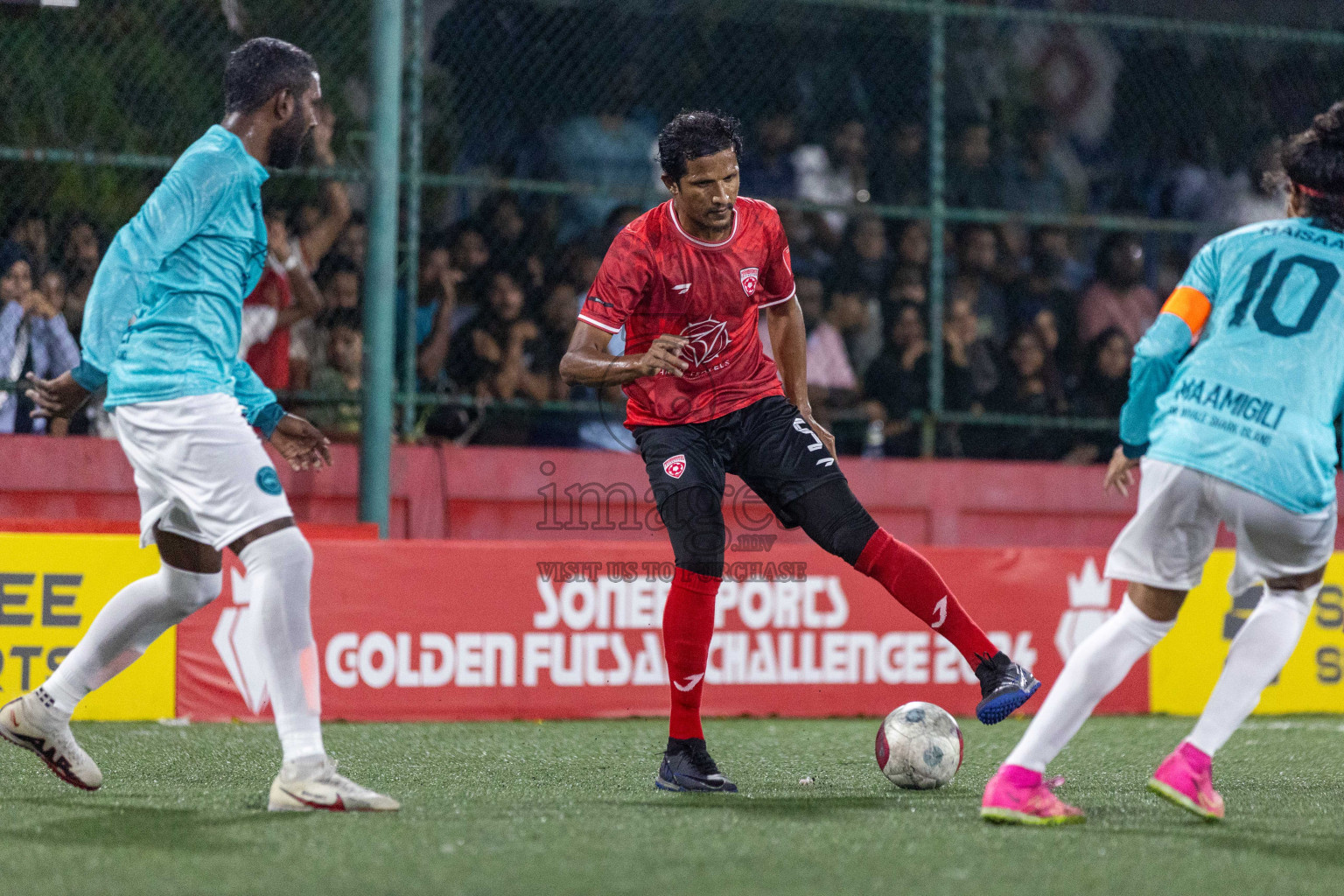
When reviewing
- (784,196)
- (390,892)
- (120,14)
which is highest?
(120,14)

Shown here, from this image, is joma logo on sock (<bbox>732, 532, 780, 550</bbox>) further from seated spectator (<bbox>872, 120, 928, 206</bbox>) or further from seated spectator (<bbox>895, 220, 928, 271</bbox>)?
seated spectator (<bbox>872, 120, 928, 206</bbox>)

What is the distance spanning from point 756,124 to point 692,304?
527cm

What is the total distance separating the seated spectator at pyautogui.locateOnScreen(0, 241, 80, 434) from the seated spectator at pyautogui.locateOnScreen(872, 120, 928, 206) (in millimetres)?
5089

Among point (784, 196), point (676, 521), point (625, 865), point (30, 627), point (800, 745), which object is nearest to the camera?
point (625, 865)

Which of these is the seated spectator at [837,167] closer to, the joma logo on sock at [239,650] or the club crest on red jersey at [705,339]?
the joma logo on sock at [239,650]

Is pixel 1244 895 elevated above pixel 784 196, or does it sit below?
below

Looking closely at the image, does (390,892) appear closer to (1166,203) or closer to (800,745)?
(800,745)

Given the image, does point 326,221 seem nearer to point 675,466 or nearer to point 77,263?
point 77,263

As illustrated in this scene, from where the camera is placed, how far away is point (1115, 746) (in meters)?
Result: 6.83

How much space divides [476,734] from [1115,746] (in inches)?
106

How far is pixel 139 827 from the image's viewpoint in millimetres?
4199

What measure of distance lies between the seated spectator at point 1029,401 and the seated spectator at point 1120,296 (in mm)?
418

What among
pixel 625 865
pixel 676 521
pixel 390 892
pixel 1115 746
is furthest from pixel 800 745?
pixel 390 892

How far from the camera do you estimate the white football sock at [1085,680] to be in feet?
13.5
